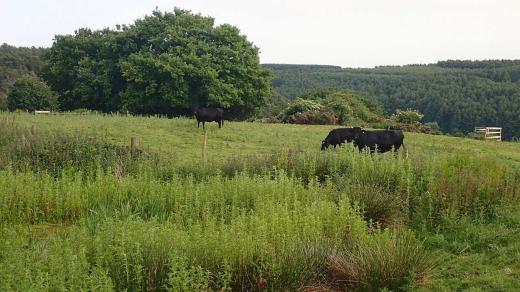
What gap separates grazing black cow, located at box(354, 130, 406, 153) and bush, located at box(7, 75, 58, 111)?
107ft

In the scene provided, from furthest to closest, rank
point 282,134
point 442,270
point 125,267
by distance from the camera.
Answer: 1. point 282,134
2. point 442,270
3. point 125,267

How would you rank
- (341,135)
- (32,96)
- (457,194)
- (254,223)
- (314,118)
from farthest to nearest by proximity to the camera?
(32,96) < (314,118) < (341,135) < (457,194) < (254,223)

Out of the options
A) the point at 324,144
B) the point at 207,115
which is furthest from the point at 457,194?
the point at 207,115

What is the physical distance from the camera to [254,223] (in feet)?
23.2

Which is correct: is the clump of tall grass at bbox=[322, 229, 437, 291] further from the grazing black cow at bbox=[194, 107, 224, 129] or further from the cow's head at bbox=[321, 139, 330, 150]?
the grazing black cow at bbox=[194, 107, 224, 129]

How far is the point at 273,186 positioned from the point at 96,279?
5.12m

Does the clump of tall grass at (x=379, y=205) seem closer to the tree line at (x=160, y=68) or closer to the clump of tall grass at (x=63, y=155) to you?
the clump of tall grass at (x=63, y=155)

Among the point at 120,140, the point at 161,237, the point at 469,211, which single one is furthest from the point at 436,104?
the point at 161,237

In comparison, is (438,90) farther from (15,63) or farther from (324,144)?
(324,144)

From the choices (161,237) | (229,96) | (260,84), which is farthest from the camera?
(260,84)

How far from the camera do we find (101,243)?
6145 mm

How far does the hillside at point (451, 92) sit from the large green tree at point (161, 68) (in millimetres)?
21814

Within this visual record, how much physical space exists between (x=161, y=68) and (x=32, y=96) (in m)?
15.0

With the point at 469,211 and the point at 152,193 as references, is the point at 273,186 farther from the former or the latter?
the point at 469,211
